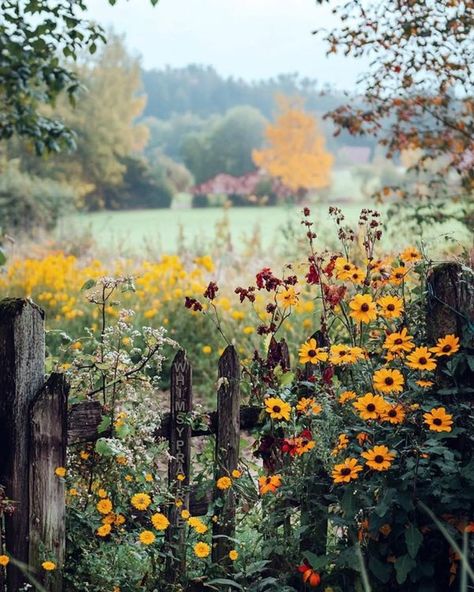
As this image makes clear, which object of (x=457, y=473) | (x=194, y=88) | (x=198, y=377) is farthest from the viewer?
(x=194, y=88)

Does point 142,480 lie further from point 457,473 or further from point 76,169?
point 76,169

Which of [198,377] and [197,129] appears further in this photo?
[197,129]

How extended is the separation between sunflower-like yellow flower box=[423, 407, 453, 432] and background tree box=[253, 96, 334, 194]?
38518 millimetres

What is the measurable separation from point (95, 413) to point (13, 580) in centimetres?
62

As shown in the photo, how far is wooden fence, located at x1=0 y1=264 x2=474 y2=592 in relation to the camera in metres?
2.84

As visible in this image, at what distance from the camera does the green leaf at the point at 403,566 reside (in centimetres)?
271

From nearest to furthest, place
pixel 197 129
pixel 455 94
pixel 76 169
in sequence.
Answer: pixel 455 94
pixel 76 169
pixel 197 129

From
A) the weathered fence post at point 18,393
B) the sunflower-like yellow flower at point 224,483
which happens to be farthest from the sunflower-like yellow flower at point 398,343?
the weathered fence post at point 18,393

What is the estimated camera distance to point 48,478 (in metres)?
2.90

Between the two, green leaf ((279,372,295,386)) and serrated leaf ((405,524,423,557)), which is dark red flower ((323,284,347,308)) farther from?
serrated leaf ((405,524,423,557))

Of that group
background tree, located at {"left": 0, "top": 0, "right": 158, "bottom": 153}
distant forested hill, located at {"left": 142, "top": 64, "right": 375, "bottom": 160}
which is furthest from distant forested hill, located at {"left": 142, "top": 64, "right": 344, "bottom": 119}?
background tree, located at {"left": 0, "top": 0, "right": 158, "bottom": 153}

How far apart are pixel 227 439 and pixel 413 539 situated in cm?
78

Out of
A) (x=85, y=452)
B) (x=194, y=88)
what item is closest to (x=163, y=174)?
(x=194, y=88)

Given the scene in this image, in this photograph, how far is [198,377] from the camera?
23.9ft
